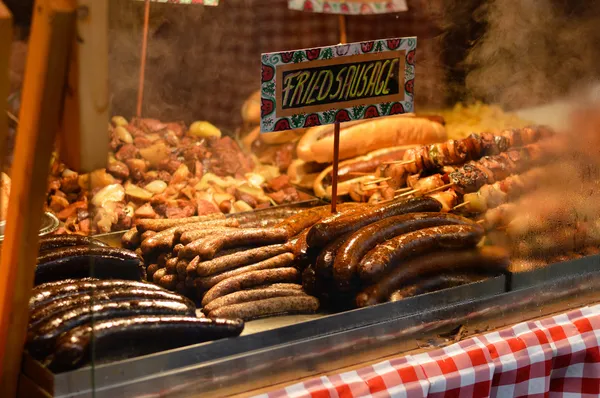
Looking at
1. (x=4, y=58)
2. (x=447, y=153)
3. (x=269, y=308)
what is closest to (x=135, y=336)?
(x=269, y=308)

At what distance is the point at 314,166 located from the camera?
12.6 feet

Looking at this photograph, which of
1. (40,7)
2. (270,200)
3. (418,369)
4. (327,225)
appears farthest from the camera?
(270,200)

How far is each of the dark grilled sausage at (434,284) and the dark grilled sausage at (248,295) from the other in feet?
0.92

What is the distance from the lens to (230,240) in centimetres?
253

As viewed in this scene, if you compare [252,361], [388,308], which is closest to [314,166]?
[388,308]

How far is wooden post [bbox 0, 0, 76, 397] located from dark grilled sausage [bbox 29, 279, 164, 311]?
0.21m

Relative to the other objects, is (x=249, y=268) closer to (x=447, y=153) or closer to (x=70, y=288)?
(x=70, y=288)

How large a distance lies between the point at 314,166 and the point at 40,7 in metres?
2.13

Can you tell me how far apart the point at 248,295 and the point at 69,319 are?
52 centimetres

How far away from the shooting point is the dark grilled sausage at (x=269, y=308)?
7.41 feet

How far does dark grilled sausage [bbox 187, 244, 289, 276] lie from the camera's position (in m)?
2.43

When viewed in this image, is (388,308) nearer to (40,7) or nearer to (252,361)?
(252,361)

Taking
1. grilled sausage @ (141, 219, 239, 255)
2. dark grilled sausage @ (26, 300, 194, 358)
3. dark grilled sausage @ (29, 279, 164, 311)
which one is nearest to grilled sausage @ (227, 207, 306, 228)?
grilled sausage @ (141, 219, 239, 255)

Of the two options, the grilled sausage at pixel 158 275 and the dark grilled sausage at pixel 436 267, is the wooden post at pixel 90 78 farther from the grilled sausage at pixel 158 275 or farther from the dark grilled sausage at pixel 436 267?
the dark grilled sausage at pixel 436 267
